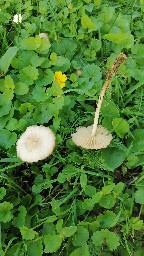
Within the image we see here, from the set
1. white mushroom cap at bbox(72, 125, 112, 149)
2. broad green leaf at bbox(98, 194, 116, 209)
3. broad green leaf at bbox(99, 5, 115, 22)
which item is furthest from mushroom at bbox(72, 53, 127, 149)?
broad green leaf at bbox(99, 5, 115, 22)

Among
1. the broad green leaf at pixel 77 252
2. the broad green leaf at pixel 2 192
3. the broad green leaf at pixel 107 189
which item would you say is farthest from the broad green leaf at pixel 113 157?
the broad green leaf at pixel 2 192

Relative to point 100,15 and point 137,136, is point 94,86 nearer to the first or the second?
point 137,136

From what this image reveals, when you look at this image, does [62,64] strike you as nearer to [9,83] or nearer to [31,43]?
[31,43]

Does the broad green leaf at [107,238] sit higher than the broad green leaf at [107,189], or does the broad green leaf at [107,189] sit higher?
the broad green leaf at [107,189]

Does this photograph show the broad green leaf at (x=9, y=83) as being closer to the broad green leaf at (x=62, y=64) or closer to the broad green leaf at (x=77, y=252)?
the broad green leaf at (x=62, y=64)

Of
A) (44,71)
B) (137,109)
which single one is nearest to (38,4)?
(44,71)

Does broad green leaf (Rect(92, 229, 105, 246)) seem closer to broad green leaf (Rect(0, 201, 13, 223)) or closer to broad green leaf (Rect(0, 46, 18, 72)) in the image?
broad green leaf (Rect(0, 201, 13, 223))
